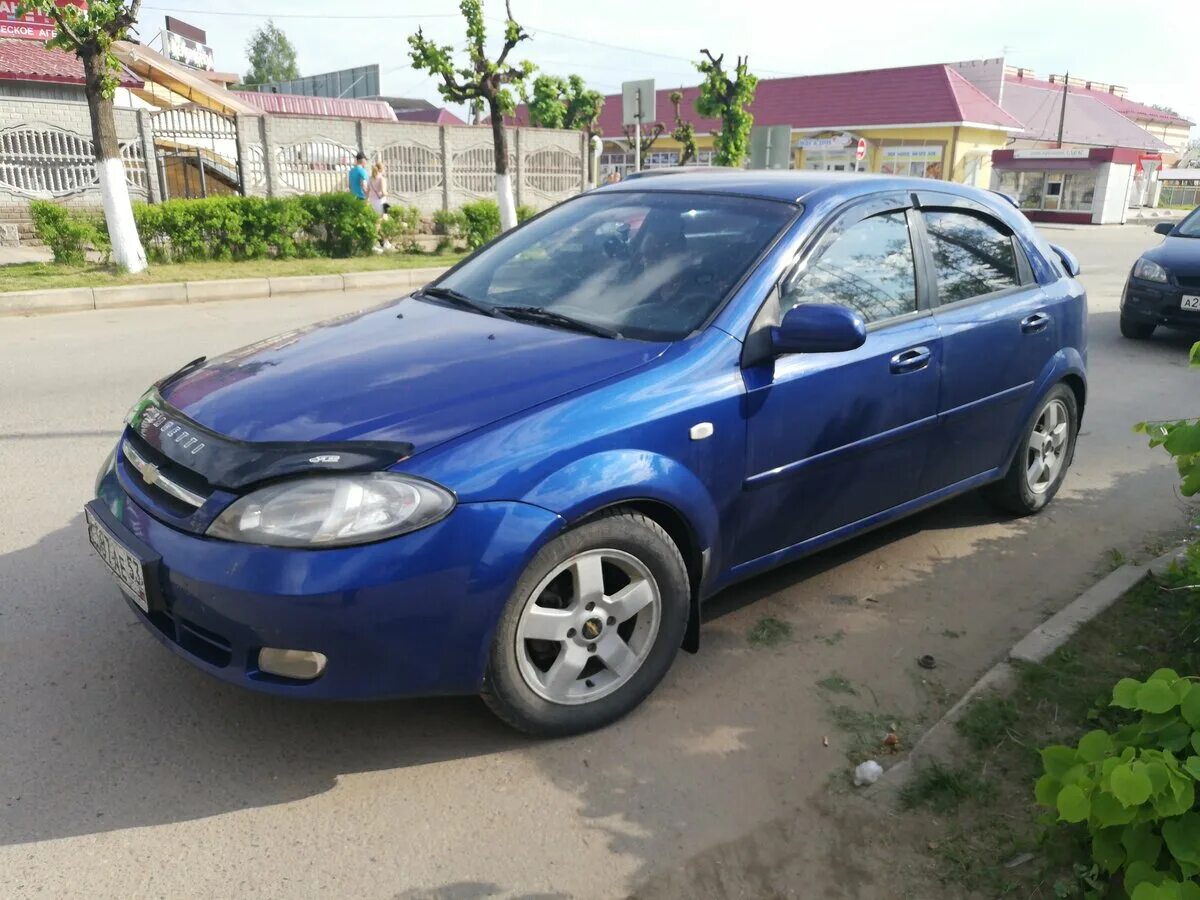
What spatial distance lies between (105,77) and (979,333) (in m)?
11.9

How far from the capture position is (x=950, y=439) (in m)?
4.12

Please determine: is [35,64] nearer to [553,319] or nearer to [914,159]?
[553,319]

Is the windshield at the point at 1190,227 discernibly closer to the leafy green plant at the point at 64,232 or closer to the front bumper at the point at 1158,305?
the front bumper at the point at 1158,305

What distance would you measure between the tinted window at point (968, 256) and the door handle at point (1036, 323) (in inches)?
6.9

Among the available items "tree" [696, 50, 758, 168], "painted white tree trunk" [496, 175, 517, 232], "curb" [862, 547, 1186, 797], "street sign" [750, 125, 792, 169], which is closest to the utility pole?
"tree" [696, 50, 758, 168]

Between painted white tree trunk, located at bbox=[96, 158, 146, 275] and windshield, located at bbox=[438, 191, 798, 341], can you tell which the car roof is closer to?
windshield, located at bbox=[438, 191, 798, 341]

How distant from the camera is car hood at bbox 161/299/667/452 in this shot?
110 inches

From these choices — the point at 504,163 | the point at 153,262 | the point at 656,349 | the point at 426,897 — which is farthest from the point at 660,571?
the point at 504,163

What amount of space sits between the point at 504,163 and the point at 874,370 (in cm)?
1614

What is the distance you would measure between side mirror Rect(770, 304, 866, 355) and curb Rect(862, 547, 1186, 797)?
3.99 ft

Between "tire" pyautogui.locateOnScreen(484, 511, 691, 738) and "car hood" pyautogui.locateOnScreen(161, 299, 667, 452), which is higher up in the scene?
"car hood" pyautogui.locateOnScreen(161, 299, 667, 452)

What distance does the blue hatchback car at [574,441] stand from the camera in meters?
2.60

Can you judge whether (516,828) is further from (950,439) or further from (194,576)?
(950,439)

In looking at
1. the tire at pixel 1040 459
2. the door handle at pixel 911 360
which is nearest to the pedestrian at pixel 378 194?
the tire at pixel 1040 459
